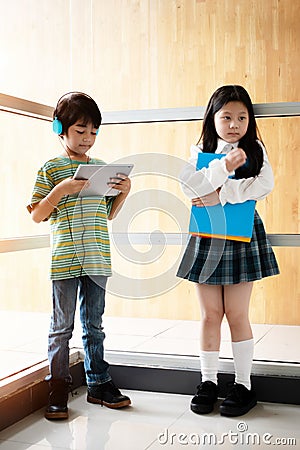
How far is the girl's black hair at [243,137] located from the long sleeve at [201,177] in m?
0.06

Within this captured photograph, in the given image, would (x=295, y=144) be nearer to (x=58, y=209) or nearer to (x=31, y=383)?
(x=58, y=209)

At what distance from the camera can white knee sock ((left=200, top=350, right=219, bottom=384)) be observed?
2322 millimetres

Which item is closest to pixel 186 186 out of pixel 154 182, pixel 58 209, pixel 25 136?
pixel 154 182

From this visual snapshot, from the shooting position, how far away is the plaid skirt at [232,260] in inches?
88.0

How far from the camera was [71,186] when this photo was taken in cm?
210

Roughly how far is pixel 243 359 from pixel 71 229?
2.48ft

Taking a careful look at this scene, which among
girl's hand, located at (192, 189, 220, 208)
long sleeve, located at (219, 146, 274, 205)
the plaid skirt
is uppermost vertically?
long sleeve, located at (219, 146, 274, 205)

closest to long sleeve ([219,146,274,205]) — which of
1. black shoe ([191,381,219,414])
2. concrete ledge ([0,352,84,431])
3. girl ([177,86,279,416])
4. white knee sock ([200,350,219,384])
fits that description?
girl ([177,86,279,416])

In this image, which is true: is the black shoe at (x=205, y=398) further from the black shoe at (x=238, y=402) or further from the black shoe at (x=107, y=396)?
the black shoe at (x=107, y=396)

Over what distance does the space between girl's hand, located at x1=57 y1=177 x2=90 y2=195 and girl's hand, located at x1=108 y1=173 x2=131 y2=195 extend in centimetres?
8

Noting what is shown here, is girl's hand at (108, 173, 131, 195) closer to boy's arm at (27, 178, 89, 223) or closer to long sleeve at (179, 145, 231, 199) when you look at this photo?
boy's arm at (27, 178, 89, 223)

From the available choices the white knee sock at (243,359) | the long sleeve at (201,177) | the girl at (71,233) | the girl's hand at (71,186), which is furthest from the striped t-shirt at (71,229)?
the white knee sock at (243,359)

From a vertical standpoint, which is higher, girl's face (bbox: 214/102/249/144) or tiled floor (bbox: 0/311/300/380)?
girl's face (bbox: 214/102/249/144)

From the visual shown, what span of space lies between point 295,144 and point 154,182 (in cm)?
56
